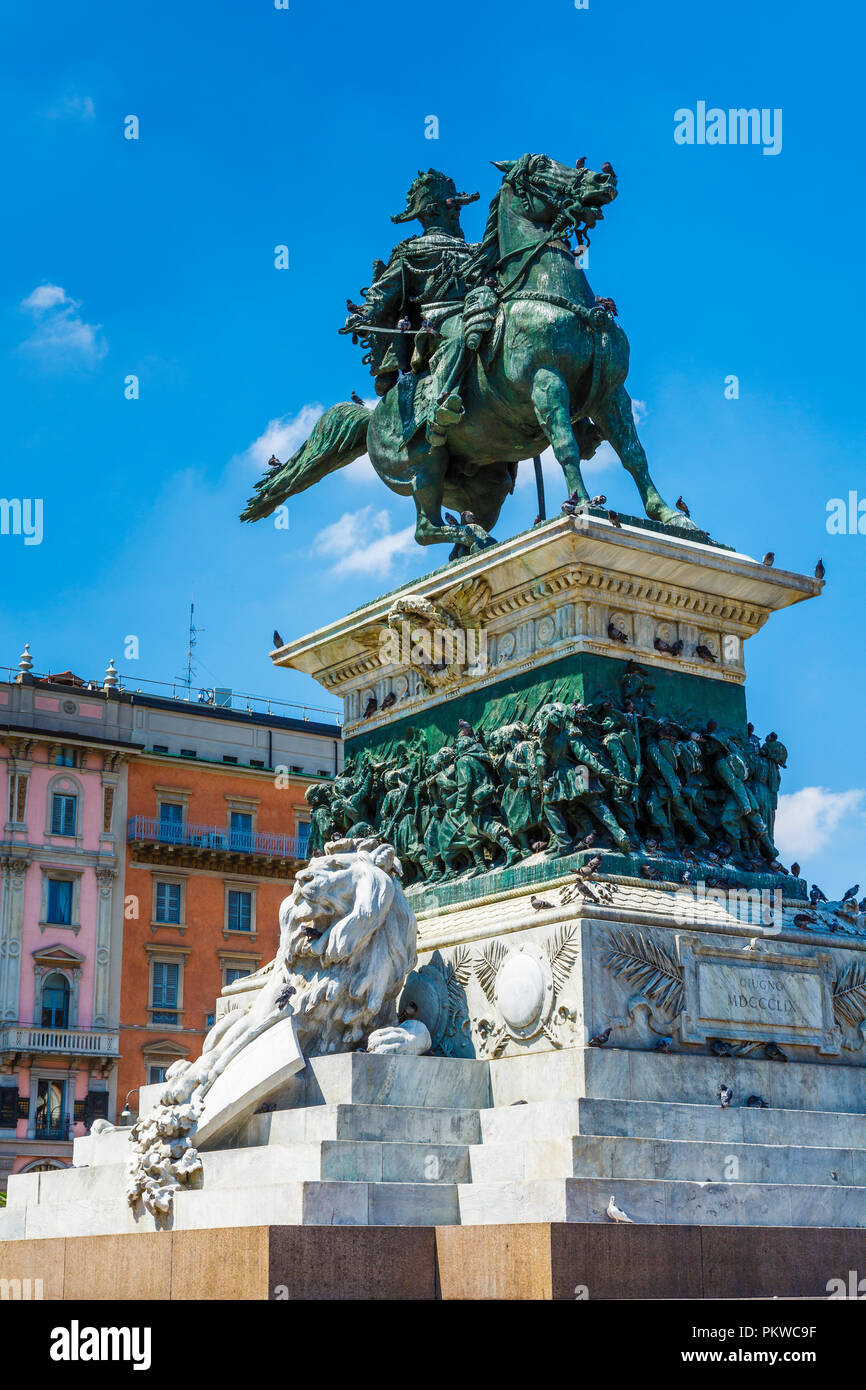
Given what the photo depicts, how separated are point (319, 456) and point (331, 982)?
26.6 feet

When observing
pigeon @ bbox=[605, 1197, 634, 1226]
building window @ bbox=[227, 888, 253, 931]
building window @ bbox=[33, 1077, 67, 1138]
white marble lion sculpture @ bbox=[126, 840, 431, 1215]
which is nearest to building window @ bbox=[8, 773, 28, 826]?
building window @ bbox=[227, 888, 253, 931]

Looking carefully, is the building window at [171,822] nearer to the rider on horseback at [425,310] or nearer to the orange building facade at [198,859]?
the orange building facade at [198,859]

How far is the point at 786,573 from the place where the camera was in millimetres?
17469

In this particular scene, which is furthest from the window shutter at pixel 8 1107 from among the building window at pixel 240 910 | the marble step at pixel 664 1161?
the marble step at pixel 664 1161

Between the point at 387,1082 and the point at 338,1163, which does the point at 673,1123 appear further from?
the point at 338,1163

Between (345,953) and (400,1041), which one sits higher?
(345,953)

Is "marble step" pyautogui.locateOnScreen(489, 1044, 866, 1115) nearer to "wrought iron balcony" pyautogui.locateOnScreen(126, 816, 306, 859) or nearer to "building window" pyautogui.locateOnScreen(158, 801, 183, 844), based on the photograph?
"wrought iron balcony" pyautogui.locateOnScreen(126, 816, 306, 859)

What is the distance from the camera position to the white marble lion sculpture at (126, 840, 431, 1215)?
14.5 meters

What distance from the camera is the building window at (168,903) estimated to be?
59.9m

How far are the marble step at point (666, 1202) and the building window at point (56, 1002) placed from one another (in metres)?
45.2

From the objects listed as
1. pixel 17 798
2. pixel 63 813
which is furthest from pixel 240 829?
pixel 17 798

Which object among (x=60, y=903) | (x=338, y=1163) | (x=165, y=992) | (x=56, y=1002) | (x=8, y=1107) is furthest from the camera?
(x=165, y=992)

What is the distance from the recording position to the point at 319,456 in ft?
68.8
